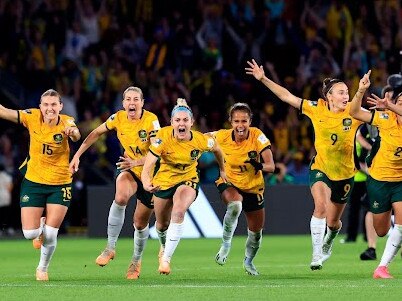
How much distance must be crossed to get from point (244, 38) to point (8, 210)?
6539mm

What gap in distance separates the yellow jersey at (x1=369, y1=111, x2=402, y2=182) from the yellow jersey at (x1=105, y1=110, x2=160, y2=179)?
2802mm

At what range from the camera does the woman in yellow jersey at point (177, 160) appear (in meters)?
15.1

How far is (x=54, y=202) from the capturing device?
15391 mm

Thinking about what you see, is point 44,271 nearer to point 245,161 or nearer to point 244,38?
point 245,161

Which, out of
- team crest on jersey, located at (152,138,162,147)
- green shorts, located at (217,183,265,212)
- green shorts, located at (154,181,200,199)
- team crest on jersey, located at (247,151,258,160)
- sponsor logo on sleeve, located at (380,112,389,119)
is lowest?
green shorts, located at (217,183,265,212)

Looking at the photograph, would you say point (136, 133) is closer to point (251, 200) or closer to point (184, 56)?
point (251, 200)

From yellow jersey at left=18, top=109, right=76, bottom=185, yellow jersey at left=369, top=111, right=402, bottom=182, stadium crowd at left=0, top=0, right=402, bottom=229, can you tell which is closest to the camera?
yellow jersey at left=369, top=111, right=402, bottom=182

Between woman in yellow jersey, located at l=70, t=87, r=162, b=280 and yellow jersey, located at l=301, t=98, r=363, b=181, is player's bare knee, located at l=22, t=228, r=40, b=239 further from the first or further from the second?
yellow jersey, located at l=301, t=98, r=363, b=181

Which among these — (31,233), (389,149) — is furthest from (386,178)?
(31,233)

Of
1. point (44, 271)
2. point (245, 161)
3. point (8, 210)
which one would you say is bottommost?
point (8, 210)

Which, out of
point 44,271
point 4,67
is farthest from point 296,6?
point 44,271

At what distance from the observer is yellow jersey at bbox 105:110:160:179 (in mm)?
16406

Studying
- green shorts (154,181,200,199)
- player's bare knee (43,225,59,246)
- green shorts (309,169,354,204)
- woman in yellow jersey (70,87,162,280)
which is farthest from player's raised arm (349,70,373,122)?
player's bare knee (43,225,59,246)

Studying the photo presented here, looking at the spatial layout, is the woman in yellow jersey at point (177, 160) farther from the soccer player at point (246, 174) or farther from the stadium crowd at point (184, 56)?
the stadium crowd at point (184, 56)
